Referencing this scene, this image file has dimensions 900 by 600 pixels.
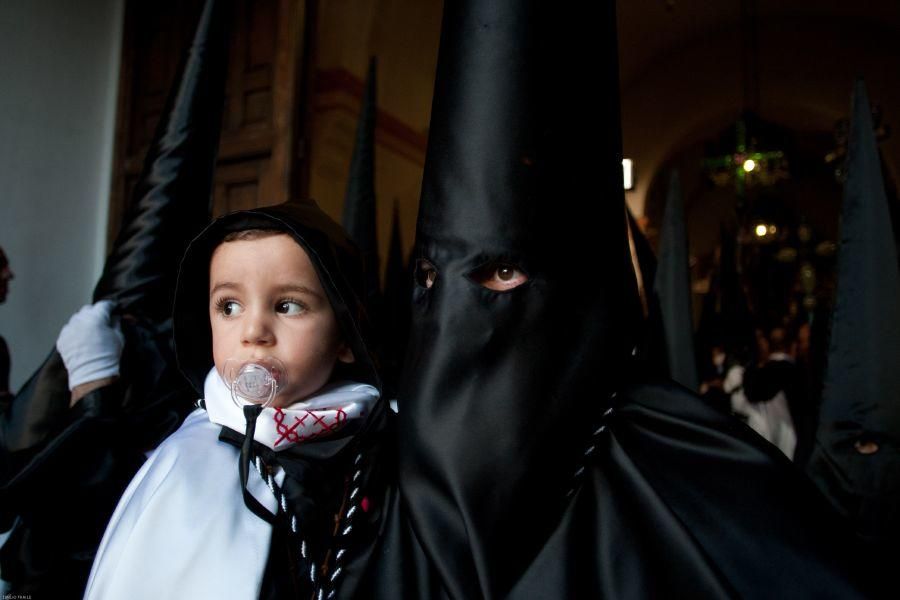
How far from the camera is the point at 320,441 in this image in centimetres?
91

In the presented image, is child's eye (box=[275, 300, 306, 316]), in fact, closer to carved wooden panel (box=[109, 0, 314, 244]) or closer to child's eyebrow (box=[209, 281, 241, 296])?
child's eyebrow (box=[209, 281, 241, 296])

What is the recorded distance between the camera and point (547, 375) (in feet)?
2.72

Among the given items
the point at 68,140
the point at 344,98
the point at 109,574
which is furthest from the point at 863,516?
the point at 68,140

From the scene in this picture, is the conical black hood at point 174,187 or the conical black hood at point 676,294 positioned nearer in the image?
the conical black hood at point 174,187

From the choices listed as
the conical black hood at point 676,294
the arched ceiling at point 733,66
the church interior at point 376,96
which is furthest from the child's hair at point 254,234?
the arched ceiling at point 733,66

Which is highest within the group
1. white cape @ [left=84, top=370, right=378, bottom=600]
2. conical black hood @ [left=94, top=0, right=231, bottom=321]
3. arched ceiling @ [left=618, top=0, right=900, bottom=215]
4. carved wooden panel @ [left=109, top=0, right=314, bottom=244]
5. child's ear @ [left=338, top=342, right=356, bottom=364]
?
arched ceiling @ [left=618, top=0, right=900, bottom=215]

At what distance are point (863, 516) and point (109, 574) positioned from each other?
142 cm

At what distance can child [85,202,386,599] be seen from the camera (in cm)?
77

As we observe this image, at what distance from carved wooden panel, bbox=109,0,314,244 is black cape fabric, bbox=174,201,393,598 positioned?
2100mm

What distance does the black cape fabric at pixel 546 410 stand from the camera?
2.55 feet

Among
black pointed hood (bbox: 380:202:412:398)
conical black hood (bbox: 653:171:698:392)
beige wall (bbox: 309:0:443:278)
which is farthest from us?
beige wall (bbox: 309:0:443:278)

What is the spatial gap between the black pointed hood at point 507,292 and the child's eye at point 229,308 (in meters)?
0.26

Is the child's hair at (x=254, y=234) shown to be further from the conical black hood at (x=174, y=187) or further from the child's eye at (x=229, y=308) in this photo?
the conical black hood at (x=174, y=187)

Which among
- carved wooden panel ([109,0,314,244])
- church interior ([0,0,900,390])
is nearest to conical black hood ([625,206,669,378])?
church interior ([0,0,900,390])
